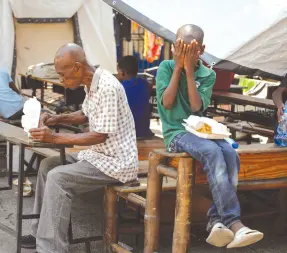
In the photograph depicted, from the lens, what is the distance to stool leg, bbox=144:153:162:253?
4.88 m

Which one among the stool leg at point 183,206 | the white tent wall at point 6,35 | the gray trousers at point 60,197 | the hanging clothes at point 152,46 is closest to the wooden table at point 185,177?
the stool leg at point 183,206

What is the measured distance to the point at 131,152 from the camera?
514cm

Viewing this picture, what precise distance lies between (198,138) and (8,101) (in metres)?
3.99

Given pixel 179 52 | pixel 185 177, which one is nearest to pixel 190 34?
pixel 179 52

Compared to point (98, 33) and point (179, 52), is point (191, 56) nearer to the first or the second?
point (179, 52)

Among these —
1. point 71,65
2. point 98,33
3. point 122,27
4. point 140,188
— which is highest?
point 122,27

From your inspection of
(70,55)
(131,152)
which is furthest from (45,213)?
(70,55)

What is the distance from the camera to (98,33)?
33.9 ft

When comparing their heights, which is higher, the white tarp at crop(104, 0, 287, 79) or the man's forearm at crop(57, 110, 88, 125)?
the white tarp at crop(104, 0, 287, 79)

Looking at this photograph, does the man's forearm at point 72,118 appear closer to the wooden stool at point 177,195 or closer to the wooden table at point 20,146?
the wooden table at point 20,146

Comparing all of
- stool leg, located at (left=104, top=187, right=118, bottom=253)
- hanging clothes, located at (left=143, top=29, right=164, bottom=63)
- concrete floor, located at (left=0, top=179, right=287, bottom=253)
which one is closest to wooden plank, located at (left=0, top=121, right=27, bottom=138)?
stool leg, located at (left=104, top=187, right=118, bottom=253)

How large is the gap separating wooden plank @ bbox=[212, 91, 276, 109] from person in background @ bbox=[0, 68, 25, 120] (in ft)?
8.72

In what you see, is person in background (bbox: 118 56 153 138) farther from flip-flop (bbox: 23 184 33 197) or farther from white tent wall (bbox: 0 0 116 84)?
white tent wall (bbox: 0 0 116 84)

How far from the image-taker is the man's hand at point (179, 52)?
473 centimetres
